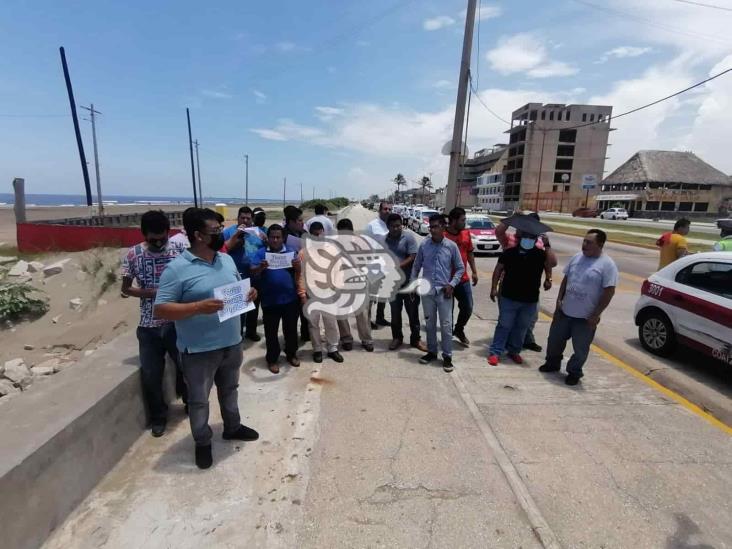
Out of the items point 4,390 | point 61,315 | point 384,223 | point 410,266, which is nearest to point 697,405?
point 410,266

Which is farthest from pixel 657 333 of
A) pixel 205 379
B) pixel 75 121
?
pixel 75 121

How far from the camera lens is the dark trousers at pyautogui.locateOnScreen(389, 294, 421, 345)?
5328mm

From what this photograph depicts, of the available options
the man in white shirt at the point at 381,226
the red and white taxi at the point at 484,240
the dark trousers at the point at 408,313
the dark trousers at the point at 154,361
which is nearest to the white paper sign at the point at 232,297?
the dark trousers at the point at 154,361

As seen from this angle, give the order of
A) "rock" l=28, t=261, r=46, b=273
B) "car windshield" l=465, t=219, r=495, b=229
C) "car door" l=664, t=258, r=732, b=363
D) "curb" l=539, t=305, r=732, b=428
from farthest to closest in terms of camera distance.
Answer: "car windshield" l=465, t=219, r=495, b=229 → "rock" l=28, t=261, r=46, b=273 → "car door" l=664, t=258, r=732, b=363 → "curb" l=539, t=305, r=732, b=428

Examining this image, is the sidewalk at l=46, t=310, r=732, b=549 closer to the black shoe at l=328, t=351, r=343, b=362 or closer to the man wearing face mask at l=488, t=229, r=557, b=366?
the black shoe at l=328, t=351, r=343, b=362

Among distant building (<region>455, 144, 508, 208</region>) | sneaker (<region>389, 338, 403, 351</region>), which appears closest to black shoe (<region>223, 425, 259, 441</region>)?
sneaker (<region>389, 338, 403, 351</region>)

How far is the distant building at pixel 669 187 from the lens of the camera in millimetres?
62281

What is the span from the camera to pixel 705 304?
4461 mm

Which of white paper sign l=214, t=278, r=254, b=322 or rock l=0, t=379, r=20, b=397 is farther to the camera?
rock l=0, t=379, r=20, b=397

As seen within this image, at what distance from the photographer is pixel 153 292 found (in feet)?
10.6

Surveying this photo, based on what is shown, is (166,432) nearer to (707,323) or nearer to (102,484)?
(102,484)

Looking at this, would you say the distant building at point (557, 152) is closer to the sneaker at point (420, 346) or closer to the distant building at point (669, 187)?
the distant building at point (669, 187)

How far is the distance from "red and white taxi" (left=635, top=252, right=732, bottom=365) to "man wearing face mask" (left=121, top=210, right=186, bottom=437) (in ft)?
18.3

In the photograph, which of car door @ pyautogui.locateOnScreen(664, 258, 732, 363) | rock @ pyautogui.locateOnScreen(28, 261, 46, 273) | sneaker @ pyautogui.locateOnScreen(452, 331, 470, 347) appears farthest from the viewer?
rock @ pyautogui.locateOnScreen(28, 261, 46, 273)
